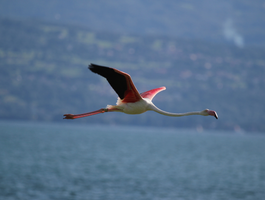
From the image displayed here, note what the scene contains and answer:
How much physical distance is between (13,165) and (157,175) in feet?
87.8

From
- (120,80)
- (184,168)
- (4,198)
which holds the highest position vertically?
(184,168)

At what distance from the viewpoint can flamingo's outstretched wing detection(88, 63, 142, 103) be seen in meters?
11.1

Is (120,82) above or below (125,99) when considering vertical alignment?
above

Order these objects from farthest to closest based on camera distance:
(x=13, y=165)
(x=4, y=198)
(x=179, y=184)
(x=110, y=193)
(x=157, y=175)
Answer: (x=13, y=165) → (x=157, y=175) → (x=179, y=184) → (x=110, y=193) → (x=4, y=198)

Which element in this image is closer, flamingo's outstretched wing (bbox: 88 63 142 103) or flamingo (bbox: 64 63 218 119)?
flamingo's outstretched wing (bbox: 88 63 142 103)

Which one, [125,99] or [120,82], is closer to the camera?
[120,82]

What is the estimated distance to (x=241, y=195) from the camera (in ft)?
185

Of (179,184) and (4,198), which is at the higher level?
(179,184)

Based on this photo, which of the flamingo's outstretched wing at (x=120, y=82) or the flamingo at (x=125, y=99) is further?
the flamingo at (x=125, y=99)

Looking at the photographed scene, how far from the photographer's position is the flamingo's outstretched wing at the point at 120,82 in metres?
11.1

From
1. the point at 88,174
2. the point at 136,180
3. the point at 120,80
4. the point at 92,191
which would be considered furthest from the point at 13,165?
the point at 120,80

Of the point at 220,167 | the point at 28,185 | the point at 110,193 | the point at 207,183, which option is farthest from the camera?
the point at 220,167

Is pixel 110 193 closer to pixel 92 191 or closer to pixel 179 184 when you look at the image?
pixel 92 191

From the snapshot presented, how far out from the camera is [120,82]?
11.6 meters
